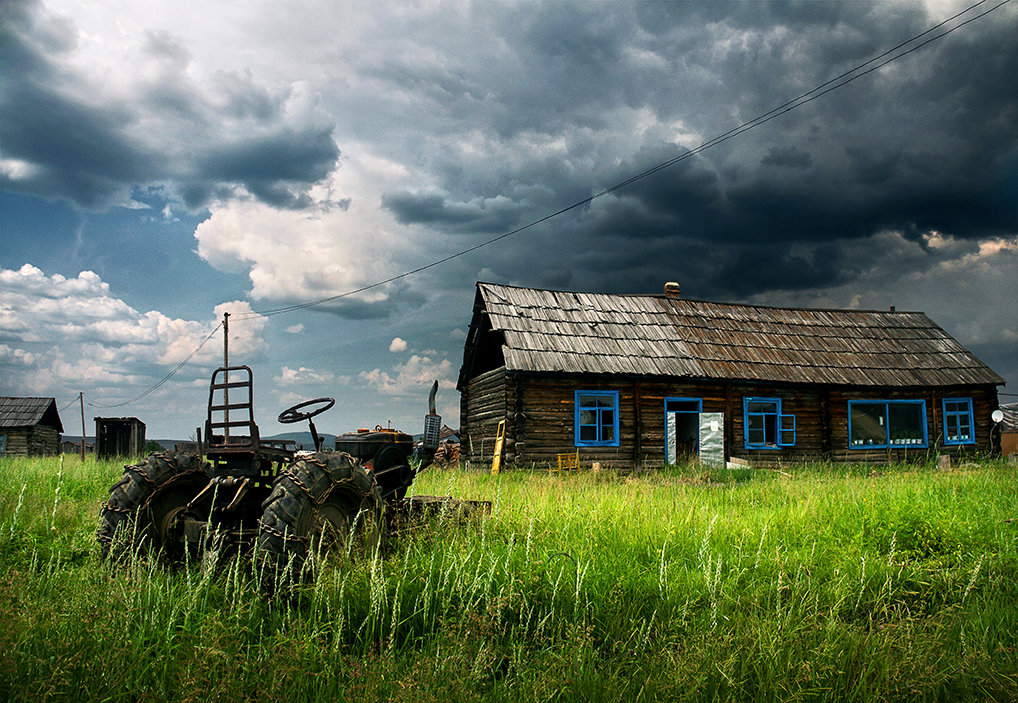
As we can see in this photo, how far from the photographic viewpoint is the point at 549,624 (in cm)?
386

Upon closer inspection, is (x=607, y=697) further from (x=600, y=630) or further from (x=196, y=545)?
(x=196, y=545)

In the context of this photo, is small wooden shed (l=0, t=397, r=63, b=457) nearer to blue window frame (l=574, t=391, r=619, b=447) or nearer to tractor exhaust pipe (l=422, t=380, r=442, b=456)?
blue window frame (l=574, t=391, r=619, b=447)

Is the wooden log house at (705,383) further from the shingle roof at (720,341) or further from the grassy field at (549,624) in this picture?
the grassy field at (549,624)

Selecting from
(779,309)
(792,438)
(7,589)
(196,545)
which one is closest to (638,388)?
(792,438)

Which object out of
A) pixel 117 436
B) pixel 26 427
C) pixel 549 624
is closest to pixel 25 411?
pixel 26 427

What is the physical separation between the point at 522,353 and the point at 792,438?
928 cm

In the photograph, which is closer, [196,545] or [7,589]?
[7,589]

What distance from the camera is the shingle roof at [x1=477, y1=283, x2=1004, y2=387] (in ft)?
59.6

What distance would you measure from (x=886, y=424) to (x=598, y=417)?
35.4ft

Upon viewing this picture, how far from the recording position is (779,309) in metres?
24.2

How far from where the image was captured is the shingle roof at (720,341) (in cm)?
1817

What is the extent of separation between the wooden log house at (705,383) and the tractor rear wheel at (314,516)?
39.2ft

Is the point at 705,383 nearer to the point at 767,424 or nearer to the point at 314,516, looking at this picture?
the point at 767,424

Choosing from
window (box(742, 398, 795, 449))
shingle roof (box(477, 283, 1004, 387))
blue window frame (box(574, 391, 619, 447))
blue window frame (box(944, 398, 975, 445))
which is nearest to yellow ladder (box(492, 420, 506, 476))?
shingle roof (box(477, 283, 1004, 387))
